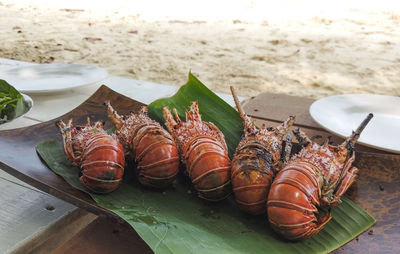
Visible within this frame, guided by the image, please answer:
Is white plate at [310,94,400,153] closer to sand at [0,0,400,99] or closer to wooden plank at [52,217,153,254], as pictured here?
wooden plank at [52,217,153,254]

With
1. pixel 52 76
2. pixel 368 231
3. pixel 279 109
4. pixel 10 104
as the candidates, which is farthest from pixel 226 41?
pixel 368 231

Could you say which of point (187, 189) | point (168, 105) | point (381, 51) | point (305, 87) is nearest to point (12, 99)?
point (168, 105)

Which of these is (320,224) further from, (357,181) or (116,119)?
(116,119)

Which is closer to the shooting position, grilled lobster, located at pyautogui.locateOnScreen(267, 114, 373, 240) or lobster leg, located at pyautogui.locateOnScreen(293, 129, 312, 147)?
grilled lobster, located at pyautogui.locateOnScreen(267, 114, 373, 240)

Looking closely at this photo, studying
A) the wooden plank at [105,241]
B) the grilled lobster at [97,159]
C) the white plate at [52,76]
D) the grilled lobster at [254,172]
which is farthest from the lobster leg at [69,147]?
the white plate at [52,76]

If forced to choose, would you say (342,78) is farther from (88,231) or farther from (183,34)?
(88,231)

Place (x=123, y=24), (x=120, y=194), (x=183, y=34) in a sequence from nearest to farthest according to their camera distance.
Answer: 1. (x=120, y=194)
2. (x=183, y=34)
3. (x=123, y=24)

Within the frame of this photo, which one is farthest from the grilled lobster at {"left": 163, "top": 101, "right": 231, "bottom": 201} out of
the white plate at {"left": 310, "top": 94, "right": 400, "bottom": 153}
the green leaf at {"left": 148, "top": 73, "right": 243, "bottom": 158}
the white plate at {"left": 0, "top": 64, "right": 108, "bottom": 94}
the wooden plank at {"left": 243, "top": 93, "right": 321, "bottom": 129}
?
the white plate at {"left": 0, "top": 64, "right": 108, "bottom": 94}

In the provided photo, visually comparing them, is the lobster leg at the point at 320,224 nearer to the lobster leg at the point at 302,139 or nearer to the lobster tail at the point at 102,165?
the lobster leg at the point at 302,139
